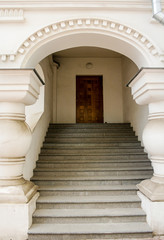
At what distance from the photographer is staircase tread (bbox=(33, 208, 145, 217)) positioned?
256 cm

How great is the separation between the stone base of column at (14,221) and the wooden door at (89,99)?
4.65 metres

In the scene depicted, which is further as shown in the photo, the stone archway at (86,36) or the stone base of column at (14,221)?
the stone archway at (86,36)

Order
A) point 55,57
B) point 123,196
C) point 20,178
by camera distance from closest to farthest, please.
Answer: point 20,178 < point 123,196 < point 55,57

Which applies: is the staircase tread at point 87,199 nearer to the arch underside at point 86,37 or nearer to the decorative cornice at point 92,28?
the arch underside at point 86,37

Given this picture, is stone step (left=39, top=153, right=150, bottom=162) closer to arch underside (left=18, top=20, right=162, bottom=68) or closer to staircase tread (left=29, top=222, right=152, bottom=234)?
staircase tread (left=29, top=222, right=152, bottom=234)

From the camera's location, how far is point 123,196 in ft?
9.84

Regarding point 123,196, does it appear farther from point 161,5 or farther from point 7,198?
point 161,5

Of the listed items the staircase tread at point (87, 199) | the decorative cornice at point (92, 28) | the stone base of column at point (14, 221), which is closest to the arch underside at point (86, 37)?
the decorative cornice at point (92, 28)

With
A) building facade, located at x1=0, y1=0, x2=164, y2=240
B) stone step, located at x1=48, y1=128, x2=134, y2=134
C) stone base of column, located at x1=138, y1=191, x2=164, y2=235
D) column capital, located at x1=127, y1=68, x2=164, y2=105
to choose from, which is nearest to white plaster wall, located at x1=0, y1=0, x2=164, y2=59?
building facade, located at x1=0, y1=0, x2=164, y2=240

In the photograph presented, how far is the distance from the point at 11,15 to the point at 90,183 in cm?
283

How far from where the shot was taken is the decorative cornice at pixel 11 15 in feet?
8.11

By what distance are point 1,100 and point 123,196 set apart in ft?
7.36

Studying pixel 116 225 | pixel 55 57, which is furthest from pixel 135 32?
pixel 55 57

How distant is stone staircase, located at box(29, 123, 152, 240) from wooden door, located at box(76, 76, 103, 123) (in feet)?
4.07
